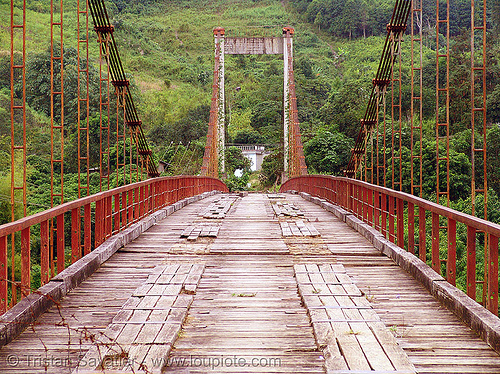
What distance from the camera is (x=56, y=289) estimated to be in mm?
3875

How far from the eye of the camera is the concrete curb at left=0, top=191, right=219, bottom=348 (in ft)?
10.2

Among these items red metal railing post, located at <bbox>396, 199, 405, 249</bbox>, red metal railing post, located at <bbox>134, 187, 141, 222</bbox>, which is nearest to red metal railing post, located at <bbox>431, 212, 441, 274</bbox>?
red metal railing post, located at <bbox>396, 199, 405, 249</bbox>

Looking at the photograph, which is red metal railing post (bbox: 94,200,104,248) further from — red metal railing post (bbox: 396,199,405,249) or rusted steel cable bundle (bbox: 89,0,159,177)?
rusted steel cable bundle (bbox: 89,0,159,177)

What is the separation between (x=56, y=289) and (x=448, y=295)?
2680 mm

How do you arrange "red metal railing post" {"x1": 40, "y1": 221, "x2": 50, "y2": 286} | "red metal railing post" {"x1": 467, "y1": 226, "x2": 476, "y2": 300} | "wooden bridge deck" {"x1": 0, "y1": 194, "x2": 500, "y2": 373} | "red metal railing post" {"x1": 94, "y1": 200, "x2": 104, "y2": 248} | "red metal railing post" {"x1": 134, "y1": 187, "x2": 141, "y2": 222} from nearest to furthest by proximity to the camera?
"wooden bridge deck" {"x1": 0, "y1": 194, "x2": 500, "y2": 373} → "red metal railing post" {"x1": 467, "y1": 226, "x2": 476, "y2": 300} → "red metal railing post" {"x1": 40, "y1": 221, "x2": 50, "y2": 286} → "red metal railing post" {"x1": 94, "y1": 200, "x2": 104, "y2": 248} → "red metal railing post" {"x1": 134, "y1": 187, "x2": 141, "y2": 222}

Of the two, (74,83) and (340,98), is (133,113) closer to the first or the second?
(74,83)

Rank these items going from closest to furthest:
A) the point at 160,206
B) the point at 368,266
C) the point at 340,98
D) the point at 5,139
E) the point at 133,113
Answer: the point at 368,266 → the point at 160,206 → the point at 133,113 → the point at 5,139 → the point at 340,98

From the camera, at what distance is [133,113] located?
11188 millimetres

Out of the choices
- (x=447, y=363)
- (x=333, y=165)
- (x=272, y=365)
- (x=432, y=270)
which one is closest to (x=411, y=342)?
(x=447, y=363)

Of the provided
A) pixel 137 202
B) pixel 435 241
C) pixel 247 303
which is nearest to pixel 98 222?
pixel 137 202

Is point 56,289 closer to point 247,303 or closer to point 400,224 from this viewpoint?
point 247,303

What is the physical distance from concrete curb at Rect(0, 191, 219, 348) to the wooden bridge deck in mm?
63

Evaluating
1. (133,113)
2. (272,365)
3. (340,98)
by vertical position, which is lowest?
(272,365)

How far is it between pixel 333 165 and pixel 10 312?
3148 centimetres
